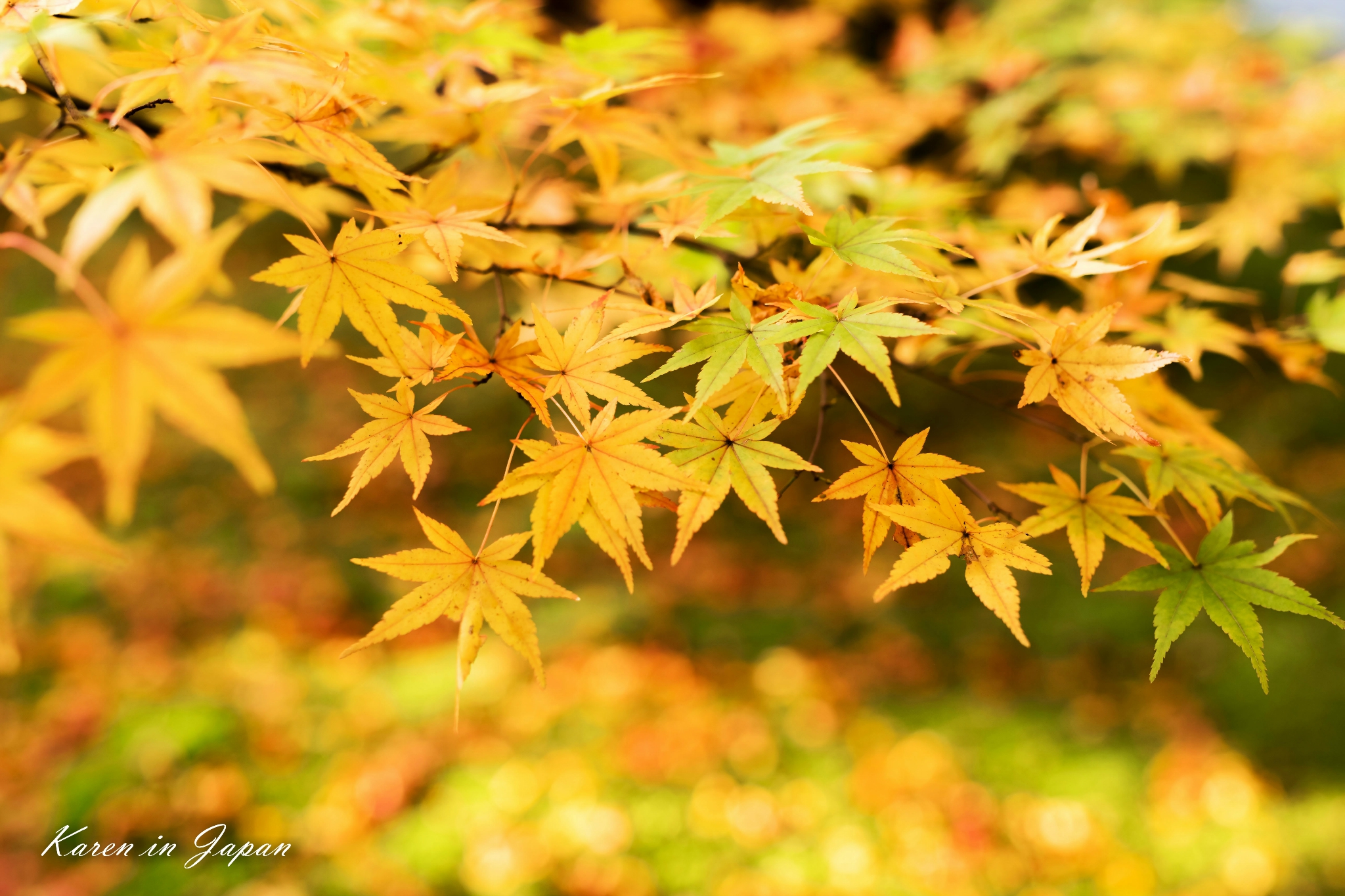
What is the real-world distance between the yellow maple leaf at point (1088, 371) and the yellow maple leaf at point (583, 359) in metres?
0.45

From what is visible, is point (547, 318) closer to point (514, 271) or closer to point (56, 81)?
point (514, 271)

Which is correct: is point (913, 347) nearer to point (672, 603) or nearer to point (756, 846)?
point (756, 846)

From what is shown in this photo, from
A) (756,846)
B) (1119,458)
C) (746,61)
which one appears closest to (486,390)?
(746,61)

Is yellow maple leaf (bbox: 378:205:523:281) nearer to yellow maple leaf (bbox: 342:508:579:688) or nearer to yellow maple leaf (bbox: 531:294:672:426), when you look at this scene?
yellow maple leaf (bbox: 531:294:672:426)

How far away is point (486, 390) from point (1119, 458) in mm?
3685

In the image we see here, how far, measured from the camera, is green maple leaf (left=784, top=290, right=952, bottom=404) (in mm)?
712

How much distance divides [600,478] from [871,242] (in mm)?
449

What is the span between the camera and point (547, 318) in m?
0.93

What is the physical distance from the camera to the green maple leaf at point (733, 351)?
728 millimetres

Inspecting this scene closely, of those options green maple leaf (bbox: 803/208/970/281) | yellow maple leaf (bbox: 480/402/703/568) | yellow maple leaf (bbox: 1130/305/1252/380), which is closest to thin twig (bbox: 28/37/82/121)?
yellow maple leaf (bbox: 480/402/703/568)

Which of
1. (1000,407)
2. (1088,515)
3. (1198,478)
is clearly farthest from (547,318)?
(1198,478)

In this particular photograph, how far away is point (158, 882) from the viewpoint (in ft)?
6.91

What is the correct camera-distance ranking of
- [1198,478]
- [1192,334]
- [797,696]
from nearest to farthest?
[1198,478] → [1192,334] → [797,696]

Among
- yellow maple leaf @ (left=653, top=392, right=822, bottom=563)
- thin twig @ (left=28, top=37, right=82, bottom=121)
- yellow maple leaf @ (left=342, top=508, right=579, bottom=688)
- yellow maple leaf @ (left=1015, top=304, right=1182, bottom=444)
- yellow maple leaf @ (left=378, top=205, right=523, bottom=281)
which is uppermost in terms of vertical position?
thin twig @ (left=28, top=37, right=82, bottom=121)
